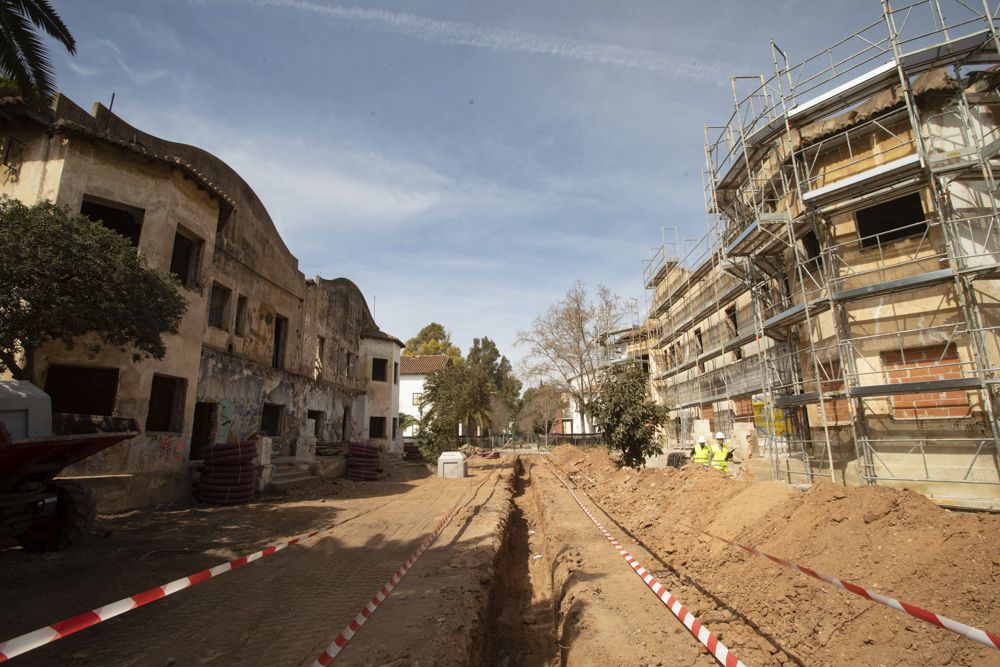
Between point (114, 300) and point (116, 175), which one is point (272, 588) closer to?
point (114, 300)

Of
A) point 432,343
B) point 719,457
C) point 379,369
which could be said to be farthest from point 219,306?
point 432,343

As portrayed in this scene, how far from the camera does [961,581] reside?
4.82 m

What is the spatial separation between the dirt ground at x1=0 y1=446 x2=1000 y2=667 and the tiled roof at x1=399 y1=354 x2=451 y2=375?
3452 cm

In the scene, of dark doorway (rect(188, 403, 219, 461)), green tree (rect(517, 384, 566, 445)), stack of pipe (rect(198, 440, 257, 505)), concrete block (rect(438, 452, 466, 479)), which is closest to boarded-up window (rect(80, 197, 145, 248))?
dark doorway (rect(188, 403, 219, 461))

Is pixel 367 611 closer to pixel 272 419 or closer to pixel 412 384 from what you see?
pixel 272 419

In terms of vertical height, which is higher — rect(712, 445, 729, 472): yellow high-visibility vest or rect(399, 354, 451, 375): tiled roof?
rect(399, 354, 451, 375): tiled roof

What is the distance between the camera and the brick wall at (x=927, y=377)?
10695 millimetres

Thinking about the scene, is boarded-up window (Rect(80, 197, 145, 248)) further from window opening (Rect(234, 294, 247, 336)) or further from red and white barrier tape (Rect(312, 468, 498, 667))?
red and white barrier tape (Rect(312, 468, 498, 667))

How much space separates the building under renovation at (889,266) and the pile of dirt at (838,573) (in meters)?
4.81

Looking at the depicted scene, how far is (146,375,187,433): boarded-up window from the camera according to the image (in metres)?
12.0

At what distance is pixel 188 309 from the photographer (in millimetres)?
12297

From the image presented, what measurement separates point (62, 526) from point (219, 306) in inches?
354

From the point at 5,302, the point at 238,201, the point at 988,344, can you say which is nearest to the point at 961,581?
the point at 988,344

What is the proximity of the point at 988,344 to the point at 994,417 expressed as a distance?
167 cm
